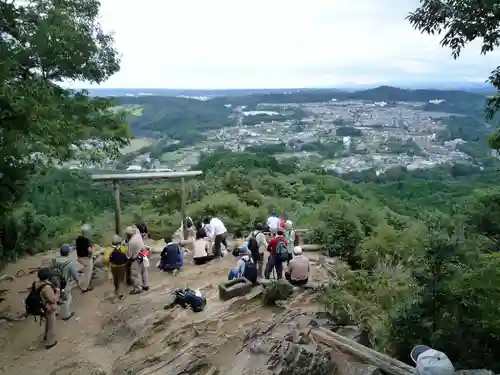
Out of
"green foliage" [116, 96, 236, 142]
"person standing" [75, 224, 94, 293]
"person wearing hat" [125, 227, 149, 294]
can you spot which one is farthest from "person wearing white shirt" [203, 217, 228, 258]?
"green foliage" [116, 96, 236, 142]

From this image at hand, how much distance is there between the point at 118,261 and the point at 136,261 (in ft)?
1.38

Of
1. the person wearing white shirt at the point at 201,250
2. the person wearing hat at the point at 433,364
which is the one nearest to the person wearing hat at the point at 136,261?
the person wearing white shirt at the point at 201,250

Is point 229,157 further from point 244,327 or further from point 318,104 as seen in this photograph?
point 318,104

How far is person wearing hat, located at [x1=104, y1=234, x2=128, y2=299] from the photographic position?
8570 millimetres

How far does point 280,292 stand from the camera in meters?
7.69

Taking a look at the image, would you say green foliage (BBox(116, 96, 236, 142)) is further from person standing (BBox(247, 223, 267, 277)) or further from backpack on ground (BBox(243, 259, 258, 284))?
backpack on ground (BBox(243, 259, 258, 284))

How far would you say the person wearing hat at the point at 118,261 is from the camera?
8.57m

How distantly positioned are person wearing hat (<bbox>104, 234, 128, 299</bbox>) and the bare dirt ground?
0.79 ft

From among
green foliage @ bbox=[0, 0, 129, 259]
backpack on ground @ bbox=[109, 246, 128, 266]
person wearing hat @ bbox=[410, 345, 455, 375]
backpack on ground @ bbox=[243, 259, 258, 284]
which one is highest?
green foliage @ bbox=[0, 0, 129, 259]

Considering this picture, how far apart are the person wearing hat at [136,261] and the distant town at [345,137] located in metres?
23.5

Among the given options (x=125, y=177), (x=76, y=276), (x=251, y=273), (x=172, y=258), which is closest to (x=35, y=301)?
(x=76, y=276)

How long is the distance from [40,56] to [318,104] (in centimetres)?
9529

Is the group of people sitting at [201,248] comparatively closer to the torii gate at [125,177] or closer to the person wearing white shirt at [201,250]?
the person wearing white shirt at [201,250]

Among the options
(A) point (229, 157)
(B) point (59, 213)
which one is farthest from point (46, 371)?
(A) point (229, 157)
